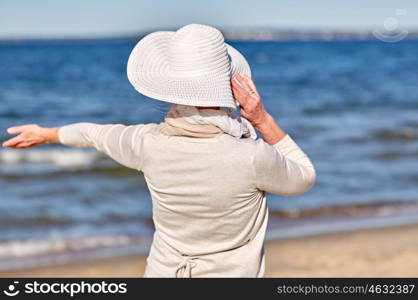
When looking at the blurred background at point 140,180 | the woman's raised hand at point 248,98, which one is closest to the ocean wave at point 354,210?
the blurred background at point 140,180

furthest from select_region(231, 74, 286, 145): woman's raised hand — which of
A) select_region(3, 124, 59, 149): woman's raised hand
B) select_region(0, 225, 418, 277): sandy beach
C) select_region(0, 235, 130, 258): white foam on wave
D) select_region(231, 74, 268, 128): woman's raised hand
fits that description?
select_region(0, 235, 130, 258): white foam on wave

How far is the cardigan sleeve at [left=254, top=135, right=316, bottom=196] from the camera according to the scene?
2.21 metres

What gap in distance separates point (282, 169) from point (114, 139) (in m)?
0.61

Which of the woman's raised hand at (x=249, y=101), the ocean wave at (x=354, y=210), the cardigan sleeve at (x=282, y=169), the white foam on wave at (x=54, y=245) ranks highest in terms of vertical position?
the woman's raised hand at (x=249, y=101)

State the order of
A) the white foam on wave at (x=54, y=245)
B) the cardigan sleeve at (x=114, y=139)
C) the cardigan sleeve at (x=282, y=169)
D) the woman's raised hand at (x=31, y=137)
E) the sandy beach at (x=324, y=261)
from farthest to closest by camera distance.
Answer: the white foam on wave at (x=54, y=245) → the sandy beach at (x=324, y=261) → the woman's raised hand at (x=31, y=137) → the cardigan sleeve at (x=114, y=139) → the cardigan sleeve at (x=282, y=169)

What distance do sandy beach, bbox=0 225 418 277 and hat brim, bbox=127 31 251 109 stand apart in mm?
3419

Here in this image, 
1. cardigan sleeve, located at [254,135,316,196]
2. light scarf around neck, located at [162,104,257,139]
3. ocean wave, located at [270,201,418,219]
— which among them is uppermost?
light scarf around neck, located at [162,104,257,139]

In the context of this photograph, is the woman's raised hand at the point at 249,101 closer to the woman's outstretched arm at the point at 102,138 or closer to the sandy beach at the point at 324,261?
the woman's outstretched arm at the point at 102,138

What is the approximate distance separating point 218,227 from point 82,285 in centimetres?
173

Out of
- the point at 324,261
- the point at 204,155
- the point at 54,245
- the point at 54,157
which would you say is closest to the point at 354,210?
the point at 324,261

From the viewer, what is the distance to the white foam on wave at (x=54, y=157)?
10406mm

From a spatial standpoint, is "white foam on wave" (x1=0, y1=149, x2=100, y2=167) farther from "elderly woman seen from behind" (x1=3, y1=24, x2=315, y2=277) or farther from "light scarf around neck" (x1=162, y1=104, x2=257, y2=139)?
"light scarf around neck" (x1=162, y1=104, x2=257, y2=139)

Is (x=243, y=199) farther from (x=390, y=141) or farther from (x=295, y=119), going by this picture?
(x=295, y=119)

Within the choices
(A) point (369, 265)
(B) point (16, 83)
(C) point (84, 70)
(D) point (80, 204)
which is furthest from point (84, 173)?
(C) point (84, 70)
